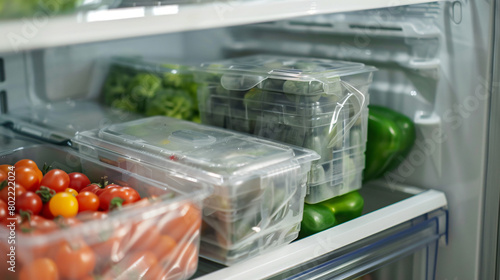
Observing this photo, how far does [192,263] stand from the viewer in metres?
0.73

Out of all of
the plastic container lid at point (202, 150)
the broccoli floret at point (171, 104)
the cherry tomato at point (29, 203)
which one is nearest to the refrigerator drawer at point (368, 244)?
the plastic container lid at point (202, 150)

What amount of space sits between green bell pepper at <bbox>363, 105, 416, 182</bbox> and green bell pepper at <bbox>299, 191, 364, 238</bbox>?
13cm

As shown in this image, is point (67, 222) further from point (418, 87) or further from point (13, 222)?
point (418, 87)

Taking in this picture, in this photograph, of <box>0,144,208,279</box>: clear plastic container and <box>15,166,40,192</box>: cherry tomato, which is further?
<box>15,166,40,192</box>: cherry tomato

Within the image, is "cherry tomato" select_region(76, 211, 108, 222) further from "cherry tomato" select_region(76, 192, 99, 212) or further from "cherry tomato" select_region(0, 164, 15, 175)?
"cherry tomato" select_region(0, 164, 15, 175)

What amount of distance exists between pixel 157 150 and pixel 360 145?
14.9 inches

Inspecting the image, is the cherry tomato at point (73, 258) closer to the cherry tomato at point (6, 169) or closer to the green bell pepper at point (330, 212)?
the cherry tomato at point (6, 169)

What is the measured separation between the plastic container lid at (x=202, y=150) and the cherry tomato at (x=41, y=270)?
9.5 inches

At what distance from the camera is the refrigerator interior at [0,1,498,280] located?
3.44 feet

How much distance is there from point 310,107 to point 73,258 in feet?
1.54

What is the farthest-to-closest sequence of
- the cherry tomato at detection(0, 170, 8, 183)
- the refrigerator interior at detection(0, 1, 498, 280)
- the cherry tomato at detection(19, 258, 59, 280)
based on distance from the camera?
1. the refrigerator interior at detection(0, 1, 498, 280)
2. the cherry tomato at detection(0, 170, 8, 183)
3. the cherry tomato at detection(19, 258, 59, 280)

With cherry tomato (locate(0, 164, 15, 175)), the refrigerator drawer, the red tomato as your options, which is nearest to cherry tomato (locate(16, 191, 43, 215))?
the red tomato

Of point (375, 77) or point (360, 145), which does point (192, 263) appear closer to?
point (360, 145)

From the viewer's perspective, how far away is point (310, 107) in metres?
0.91
